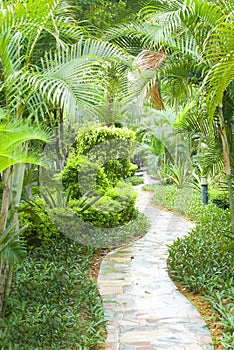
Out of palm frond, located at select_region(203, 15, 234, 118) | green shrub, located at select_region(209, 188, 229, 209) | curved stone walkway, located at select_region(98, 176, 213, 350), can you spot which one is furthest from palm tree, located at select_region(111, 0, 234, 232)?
green shrub, located at select_region(209, 188, 229, 209)

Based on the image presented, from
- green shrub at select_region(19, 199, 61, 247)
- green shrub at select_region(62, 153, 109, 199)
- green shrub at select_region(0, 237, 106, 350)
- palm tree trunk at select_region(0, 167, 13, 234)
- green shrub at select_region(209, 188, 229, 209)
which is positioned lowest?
→ green shrub at select_region(209, 188, 229, 209)

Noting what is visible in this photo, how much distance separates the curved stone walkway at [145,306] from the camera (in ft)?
11.5

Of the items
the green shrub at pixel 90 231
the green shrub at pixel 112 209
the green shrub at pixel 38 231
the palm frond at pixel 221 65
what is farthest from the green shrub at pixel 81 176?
the palm frond at pixel 221 65

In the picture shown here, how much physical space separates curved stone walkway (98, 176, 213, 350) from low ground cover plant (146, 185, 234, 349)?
0.54ft

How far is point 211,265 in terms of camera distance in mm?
5020

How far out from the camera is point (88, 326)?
12.3ft

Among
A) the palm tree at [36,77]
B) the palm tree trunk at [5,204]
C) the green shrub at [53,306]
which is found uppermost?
the palm tree at [36,77]

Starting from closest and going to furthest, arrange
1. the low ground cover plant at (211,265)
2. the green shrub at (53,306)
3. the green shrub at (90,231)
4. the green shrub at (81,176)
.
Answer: the green shrub at (53,306)
the low ground cover plant at (211,265)
the green shrub at (90,231)
the green shrub at (81,176)

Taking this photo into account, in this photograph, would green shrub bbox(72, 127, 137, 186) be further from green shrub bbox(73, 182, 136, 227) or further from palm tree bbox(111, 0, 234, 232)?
palm tree bbox(111, 0, 234, 232)

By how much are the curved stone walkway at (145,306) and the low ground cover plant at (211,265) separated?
0.16 m

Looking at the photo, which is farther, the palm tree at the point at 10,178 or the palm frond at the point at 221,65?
the palm frond at the point at 221,65

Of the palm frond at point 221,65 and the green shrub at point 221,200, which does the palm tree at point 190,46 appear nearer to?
the palm frond at point 221,65

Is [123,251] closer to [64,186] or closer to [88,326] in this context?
[64,186]

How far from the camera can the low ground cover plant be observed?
3.92m
